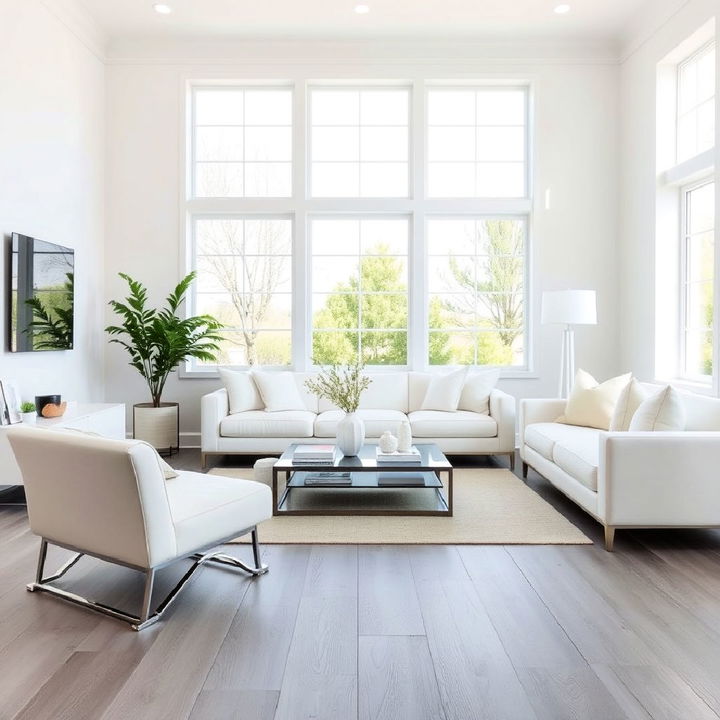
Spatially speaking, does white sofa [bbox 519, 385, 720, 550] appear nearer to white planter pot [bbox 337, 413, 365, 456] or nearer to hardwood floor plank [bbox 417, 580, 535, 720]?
hardwood floor plank [bbox 417, 580, 535, 720]

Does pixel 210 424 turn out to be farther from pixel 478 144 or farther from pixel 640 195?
pixel 640 195

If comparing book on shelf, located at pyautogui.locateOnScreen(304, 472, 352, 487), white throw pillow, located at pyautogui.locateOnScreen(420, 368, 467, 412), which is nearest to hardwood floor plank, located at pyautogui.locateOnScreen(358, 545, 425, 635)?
book on shelf, located at pyautogui.locateOnScreen(304, 472, 352, 487)

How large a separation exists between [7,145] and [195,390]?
8.65ft

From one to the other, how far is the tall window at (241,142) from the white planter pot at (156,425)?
2.18 meters

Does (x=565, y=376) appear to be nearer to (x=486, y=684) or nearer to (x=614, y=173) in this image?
(x=614, y=173)

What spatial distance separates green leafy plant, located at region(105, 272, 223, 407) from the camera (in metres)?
5.45

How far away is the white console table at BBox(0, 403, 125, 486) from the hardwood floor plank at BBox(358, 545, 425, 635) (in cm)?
189

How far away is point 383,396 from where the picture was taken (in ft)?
18.8

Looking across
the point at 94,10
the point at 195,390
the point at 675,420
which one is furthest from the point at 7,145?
the point at 675,420

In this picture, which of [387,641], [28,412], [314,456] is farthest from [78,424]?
[387,641]

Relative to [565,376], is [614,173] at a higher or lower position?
higher

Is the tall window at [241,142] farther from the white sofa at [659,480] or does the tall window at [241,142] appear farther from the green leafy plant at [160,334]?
the white sofa at [659,480]

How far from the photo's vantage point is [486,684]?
76.4 inches

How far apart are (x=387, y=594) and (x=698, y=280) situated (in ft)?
12.6
